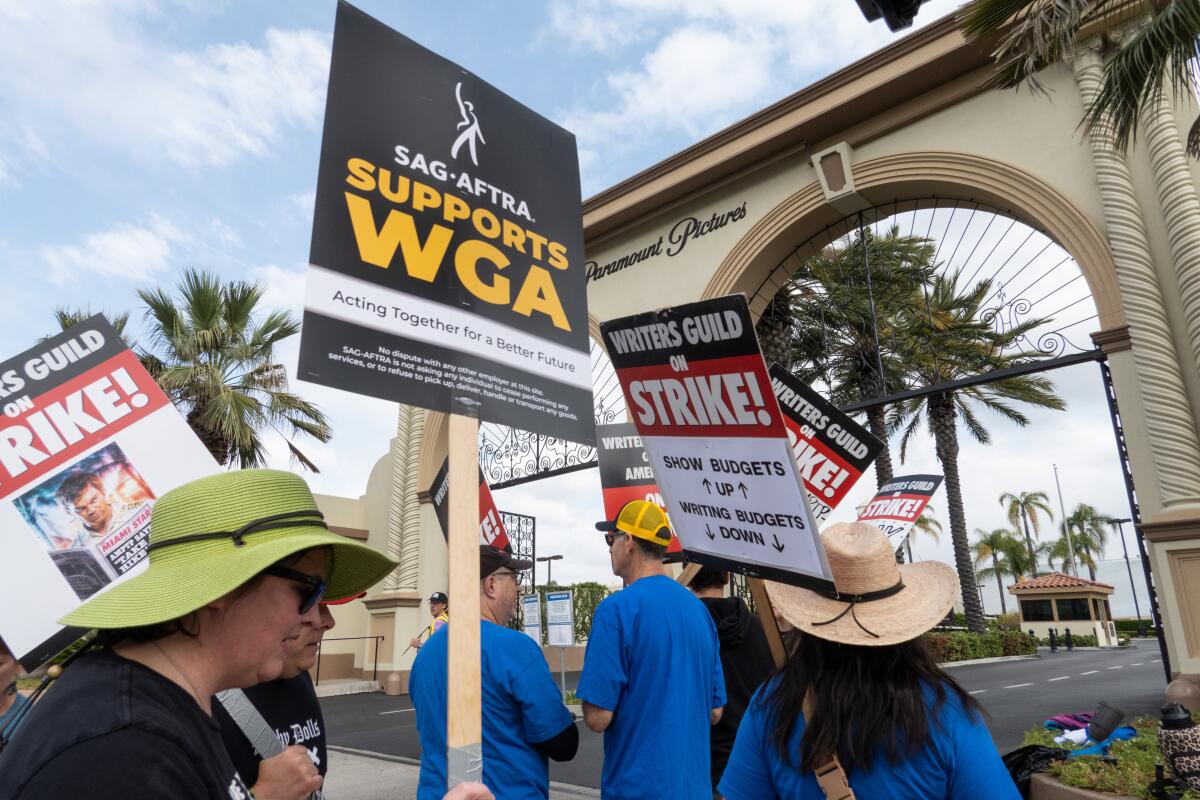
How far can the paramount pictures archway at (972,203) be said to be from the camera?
7.94 meters

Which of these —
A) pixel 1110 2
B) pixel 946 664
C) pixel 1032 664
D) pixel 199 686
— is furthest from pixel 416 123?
pixel 1032 664

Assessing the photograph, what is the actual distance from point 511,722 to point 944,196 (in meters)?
9.90

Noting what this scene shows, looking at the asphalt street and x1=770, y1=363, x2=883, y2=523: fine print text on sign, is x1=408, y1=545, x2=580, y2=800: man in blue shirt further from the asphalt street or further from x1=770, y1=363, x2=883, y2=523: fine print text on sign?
the asphalt street

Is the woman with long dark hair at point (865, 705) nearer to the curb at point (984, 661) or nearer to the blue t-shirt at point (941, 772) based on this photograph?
the blue t-shirt at point (941, 772)

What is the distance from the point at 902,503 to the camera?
488cm

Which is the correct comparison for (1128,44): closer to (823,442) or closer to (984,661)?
(823,442)

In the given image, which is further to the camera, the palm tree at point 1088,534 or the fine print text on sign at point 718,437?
the palm tree at point 1088,534

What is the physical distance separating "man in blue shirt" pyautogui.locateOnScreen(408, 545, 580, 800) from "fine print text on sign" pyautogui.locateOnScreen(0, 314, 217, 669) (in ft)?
3.73

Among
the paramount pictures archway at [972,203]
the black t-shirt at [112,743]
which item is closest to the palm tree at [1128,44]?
the paramount pictures archway at [972,203]

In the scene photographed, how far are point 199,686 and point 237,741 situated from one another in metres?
0.88

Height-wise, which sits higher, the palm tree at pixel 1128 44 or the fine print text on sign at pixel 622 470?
the palm tree at pixel 1128 44

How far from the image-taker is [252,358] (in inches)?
624

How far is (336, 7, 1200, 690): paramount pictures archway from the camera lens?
794cm

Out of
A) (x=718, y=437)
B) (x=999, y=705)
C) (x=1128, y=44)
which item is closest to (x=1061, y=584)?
(x=999, y=705)
